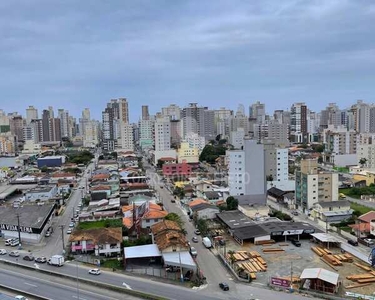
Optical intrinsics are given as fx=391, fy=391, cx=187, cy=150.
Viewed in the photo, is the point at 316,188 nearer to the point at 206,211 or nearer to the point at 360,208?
the point at 360,208

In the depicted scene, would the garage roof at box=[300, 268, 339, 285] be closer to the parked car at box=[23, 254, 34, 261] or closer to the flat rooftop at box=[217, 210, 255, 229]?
the flat rooftop at box=[217, 210, 255, 229]

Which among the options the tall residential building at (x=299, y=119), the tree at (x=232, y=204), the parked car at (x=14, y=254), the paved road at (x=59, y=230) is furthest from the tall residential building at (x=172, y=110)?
the parked car at (x=14, y=254)

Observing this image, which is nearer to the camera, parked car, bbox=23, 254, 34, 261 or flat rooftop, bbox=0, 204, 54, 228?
parked car, bbox=23, 254, 34, 261

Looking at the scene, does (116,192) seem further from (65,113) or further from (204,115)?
(65,113)

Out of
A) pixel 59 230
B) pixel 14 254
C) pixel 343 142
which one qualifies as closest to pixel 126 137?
pixel 343 142

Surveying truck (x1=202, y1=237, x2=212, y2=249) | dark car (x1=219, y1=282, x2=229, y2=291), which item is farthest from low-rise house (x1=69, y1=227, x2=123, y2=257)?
dark car (x1=219, y1=282, x2=229, y2=291)

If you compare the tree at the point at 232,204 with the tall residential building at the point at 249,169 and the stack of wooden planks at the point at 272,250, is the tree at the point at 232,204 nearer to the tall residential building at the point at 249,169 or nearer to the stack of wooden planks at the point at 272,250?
the tall residential building at the point at 249,169
